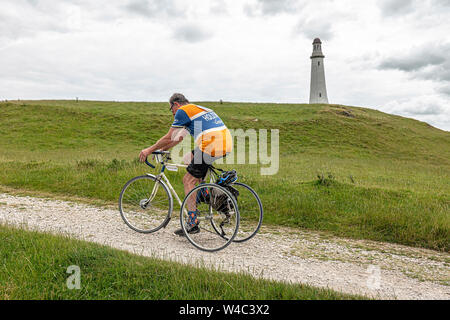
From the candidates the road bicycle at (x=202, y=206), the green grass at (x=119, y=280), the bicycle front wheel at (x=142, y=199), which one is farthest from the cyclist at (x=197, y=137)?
the green grass at (x=119, y=280)

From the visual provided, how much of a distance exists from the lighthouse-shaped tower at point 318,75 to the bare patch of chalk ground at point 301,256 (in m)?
73.4

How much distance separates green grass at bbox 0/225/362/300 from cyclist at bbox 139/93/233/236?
198cm

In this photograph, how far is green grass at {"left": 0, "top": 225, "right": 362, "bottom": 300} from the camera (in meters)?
3.60

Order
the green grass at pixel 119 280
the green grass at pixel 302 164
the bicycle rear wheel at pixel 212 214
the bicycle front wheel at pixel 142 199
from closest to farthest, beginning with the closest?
the green grass at pixel 119 280 < the bicycle rear wheel at pixel 212 214 < the bicycle front wheel at pixel 142 199 < the green grass at pixel 302 164

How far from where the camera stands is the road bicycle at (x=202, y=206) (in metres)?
6.01

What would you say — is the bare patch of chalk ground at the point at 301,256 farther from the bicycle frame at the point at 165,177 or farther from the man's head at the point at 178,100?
the man's head at the point at 178,100

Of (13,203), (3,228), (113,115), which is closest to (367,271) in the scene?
(3,228)

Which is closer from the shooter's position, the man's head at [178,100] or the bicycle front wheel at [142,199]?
the man's head at [178,100]

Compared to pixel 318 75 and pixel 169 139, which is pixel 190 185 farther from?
pixel 318 75

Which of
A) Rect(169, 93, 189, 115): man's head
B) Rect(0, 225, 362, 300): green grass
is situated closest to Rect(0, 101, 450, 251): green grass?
Rect(169, 93, 189, 115): man's head

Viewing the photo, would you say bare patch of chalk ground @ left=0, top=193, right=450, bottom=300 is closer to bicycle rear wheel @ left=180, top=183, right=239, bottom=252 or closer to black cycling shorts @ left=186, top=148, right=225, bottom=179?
bicycle rear wheel @ left=180, top=183, right=239, bottom=252

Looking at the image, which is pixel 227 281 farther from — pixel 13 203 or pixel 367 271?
pixel 13 203

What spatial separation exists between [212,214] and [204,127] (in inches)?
67.3

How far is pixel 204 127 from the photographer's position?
5.89 meters
